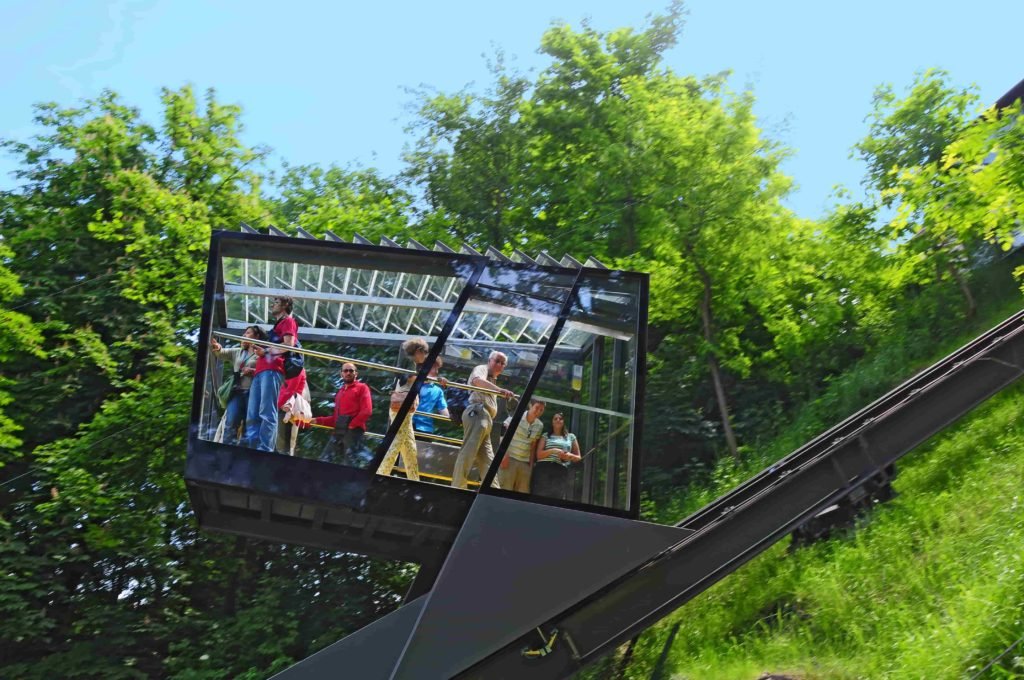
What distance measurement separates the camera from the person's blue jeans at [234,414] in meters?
10.0

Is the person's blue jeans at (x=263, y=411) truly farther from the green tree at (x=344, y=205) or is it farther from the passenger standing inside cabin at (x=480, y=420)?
the green tree at (x=344, y=205)

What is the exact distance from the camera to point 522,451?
9.56m

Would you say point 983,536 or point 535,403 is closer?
point 535,403

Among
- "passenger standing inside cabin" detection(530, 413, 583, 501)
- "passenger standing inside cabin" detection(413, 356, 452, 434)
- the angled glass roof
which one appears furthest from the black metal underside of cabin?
the angled glass roof

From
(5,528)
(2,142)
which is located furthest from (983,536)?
(2,142)

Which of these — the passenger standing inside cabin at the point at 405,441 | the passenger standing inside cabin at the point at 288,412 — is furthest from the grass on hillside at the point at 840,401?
the passenger standing inside cabin at the point at 288,412

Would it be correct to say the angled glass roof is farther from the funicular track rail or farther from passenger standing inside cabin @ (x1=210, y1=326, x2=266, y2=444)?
the funicular track rail

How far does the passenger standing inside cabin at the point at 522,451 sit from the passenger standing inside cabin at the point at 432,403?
0.60m

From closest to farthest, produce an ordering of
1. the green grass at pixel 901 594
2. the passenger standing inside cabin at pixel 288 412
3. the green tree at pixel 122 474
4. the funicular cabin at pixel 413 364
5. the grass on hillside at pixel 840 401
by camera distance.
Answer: the green grass at pixel 901 594 < the funicular cabin at pixel 413 364 < the passenger standing inside cabin at pixel 288 412 < the grass on hillside at pixel 840 401 < the green tree at pixel 122 474

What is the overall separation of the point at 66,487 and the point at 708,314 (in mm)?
12067

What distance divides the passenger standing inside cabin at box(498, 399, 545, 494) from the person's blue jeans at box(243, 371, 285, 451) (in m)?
1.99

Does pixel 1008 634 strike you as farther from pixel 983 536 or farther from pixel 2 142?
pixel 2 142

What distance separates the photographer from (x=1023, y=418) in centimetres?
1389

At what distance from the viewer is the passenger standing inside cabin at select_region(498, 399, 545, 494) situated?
31.3 feet
